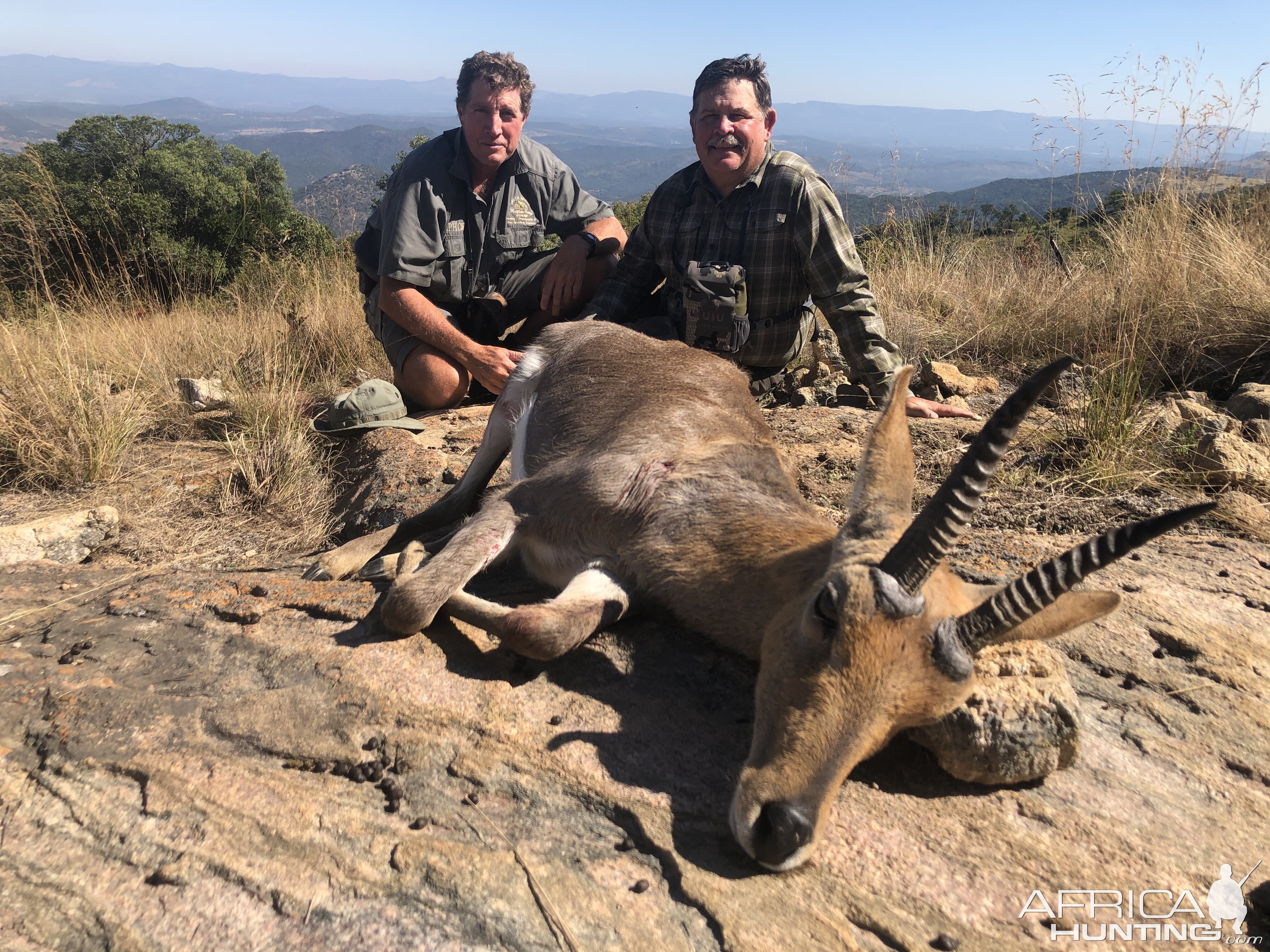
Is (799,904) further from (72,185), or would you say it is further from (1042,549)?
(72,185)

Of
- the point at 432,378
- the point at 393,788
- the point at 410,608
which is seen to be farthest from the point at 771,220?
the point at 393,788

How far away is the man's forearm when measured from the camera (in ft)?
19.6

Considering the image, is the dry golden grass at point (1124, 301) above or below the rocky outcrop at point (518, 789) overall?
above

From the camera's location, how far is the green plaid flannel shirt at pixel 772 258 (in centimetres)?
547

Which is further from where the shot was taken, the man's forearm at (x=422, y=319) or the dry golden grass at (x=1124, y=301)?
the dry golden grass at (x=1124, y=301)

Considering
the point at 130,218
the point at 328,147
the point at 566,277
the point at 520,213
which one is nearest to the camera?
the point at 566,277

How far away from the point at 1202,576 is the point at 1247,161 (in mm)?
7619

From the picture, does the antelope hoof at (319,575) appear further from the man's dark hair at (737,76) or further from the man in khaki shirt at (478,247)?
the man's dark hair at (737,76)

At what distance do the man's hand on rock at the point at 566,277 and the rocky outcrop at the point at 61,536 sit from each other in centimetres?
350

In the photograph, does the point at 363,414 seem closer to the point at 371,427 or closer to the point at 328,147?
the point at 371,427

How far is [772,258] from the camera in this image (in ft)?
18.8

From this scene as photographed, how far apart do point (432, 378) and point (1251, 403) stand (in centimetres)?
598

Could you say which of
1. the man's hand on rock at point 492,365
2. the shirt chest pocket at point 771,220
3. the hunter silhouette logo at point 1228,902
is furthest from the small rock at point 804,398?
the hunter silhouette logo at point 1228,902

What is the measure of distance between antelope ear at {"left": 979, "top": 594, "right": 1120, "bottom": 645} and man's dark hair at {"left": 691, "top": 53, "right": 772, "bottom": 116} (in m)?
4.44
